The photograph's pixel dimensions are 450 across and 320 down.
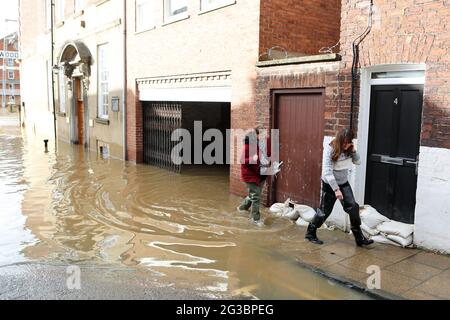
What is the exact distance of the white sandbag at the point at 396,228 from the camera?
6012 mm

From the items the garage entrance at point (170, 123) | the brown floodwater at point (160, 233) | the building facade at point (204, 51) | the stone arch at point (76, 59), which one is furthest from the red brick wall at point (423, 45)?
the stone arch at point (76, 59)

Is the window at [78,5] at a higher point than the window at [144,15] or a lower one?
higher

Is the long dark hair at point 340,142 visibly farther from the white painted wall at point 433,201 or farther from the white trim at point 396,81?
the white trim at point 396,81

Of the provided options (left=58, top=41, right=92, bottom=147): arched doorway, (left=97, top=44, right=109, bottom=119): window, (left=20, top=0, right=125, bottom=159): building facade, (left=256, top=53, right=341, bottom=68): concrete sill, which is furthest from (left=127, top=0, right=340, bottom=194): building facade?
(left=58, top=41, right=92, bottom=147): arched doorway

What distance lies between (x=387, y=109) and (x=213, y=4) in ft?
17.0

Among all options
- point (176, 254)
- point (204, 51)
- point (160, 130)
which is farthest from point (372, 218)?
point (160, 130)

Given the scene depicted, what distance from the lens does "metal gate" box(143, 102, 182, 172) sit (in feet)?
41.0

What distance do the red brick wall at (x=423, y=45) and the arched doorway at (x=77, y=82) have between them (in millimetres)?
13108

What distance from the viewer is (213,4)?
32.5ft

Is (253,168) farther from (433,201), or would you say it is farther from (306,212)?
(433,201)

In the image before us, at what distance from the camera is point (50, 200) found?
358 inches
